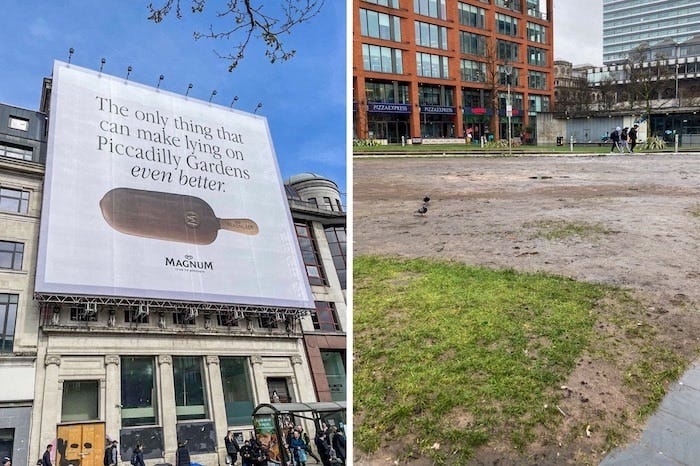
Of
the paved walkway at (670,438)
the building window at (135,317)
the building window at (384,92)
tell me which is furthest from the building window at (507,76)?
the building window at (135,317)

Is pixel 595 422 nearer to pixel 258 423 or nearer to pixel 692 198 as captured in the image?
pixel 692 198

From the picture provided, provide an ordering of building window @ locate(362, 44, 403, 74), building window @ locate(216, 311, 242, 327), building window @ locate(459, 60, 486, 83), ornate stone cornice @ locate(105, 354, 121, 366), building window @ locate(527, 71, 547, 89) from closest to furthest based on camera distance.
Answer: building window @ locate(362, 44, 403, 74) → building window @ locate(459, 60, 486, 83) → building window @ locate(527, 71, 547, 89) → ornate stone cornice @ locate(105, 354, 121, 366) → building window @ locate(216, 311, 242, 327)

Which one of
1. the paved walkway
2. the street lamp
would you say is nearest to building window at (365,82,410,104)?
the street lamp

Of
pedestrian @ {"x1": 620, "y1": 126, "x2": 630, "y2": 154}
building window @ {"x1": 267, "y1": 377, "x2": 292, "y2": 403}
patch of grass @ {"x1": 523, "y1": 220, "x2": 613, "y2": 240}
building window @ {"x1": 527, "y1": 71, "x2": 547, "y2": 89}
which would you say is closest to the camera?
patch of grass @ {"x1": 523, "y1": 220, "x2": 613, "y2": 240}

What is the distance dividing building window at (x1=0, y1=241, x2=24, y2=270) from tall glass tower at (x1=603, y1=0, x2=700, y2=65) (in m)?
2.99

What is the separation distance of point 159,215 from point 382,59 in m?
2.29

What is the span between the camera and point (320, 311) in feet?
Result: 11.9

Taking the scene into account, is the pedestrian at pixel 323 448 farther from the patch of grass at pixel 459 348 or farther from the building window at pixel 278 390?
the patch of grass at pixel 459 348

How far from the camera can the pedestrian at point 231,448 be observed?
3.31 m

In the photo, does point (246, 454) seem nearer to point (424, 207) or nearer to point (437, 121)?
point (424, 207)

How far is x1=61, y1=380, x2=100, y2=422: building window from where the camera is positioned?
10.4ft

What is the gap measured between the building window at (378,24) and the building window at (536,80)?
0.70 metres

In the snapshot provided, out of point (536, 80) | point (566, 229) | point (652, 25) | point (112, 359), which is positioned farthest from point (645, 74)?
point (112, 359)

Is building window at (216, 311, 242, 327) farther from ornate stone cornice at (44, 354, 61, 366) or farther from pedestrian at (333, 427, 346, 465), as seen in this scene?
pedestrian at (333, 427, 346, 465)
